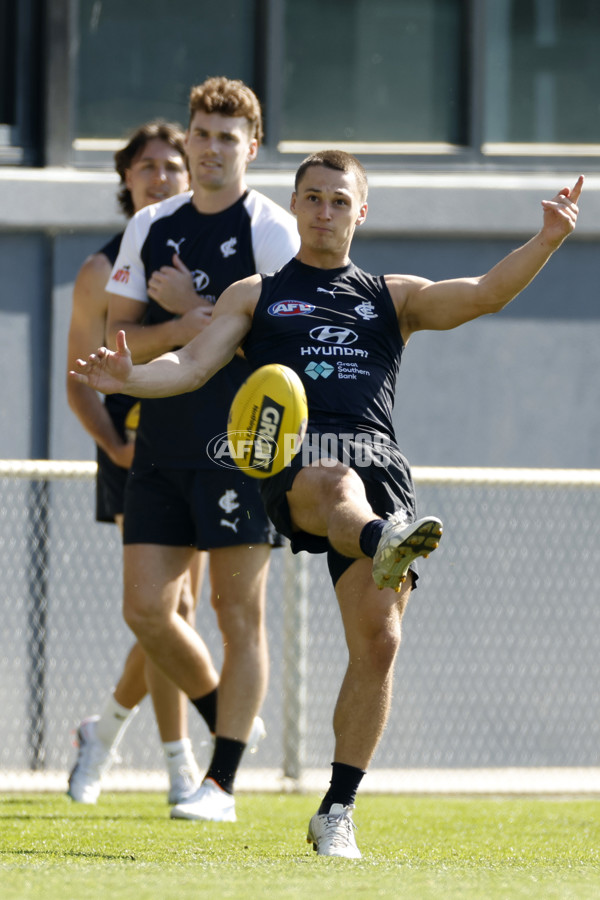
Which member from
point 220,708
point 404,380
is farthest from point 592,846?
point 404,380

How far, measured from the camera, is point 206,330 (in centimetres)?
411

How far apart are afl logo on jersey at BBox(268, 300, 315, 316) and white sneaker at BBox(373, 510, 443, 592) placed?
852 mm

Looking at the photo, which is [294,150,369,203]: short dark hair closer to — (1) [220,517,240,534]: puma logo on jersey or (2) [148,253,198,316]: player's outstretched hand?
(2) [148,253,198,316]: player's outstretched hand

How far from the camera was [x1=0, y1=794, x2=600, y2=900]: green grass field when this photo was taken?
304cm

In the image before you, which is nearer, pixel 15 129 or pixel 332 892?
pixel 332 892

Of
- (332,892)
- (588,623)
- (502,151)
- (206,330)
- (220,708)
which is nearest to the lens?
(332,892)

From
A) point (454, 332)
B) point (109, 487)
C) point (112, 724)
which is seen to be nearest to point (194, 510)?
point (109, 487)

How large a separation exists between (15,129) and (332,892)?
5.41 m

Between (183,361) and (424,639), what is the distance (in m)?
3.43

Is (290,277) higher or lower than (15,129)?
lower

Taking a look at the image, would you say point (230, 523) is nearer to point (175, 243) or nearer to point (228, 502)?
point (228, 502)

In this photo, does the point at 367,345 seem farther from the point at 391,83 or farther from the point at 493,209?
the point at 391,83

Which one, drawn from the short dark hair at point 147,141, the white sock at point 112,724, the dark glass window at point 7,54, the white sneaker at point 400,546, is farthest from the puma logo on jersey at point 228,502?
the dark glass window at point 7,54

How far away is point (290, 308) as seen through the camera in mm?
4113
